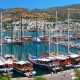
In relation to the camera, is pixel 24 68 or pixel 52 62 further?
pixel 52 62

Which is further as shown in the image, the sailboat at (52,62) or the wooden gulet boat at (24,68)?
the sailboat at (52,62)

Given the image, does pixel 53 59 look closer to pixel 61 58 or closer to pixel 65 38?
pixel 61 58

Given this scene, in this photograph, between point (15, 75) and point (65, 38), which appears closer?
point (15, 75)

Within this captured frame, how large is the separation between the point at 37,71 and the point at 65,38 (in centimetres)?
5613

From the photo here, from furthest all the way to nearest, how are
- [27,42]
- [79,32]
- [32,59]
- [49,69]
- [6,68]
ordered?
[79,32], [27,42], [32,59], [49,69], [6,68]

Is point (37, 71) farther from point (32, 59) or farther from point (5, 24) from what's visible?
point (5, 24)

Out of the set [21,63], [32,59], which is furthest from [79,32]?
[21,63]

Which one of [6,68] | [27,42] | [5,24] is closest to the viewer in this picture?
[6,68]

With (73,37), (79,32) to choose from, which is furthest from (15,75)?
(79,32)

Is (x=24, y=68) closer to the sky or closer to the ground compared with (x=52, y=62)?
closer to the ground

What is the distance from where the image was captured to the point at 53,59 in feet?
228

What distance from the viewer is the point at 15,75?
209ft

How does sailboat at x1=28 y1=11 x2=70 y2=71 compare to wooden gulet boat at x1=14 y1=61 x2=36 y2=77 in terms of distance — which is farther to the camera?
sailboat at x1=28 y1=11 x2=70 y2=71

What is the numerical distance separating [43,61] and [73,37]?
64826mm
